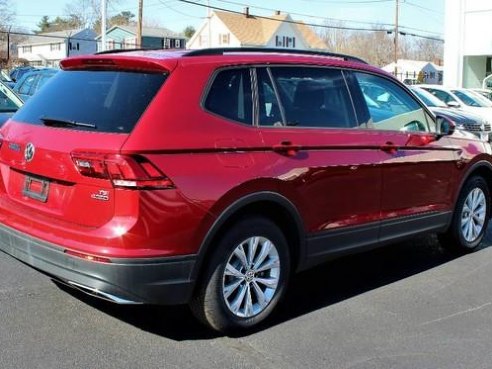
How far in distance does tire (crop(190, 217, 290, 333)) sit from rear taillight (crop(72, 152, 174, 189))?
0.66 metres

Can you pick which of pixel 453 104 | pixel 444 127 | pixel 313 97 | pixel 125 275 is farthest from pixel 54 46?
pixel 125 275

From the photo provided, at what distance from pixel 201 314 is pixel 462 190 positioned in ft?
10.9

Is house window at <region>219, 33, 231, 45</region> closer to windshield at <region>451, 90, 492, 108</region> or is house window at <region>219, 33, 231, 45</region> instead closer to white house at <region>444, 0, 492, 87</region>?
white house at <region>444, 0, 492, 87</region>

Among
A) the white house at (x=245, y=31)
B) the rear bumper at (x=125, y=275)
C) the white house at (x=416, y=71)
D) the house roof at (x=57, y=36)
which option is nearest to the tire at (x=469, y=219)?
the rear bumper at (x=125, y=275)

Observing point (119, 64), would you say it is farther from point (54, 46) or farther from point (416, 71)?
point (54, 46)

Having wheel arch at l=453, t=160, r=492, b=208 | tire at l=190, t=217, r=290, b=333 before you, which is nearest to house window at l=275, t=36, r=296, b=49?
wheel arch at l=453, t=160, r=492, b=208

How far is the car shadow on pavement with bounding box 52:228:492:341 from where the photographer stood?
14.9 ft

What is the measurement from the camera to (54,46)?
9600cm

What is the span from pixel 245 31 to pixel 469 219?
68.5m

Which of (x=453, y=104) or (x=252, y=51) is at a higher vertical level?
(x=453, y=104)

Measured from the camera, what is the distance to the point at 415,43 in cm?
12125

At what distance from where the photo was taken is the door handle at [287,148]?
14.5 ft

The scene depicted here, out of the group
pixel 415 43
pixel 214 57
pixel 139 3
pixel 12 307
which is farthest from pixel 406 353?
pixel 415 43

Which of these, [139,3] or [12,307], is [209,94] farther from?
[139,3]
